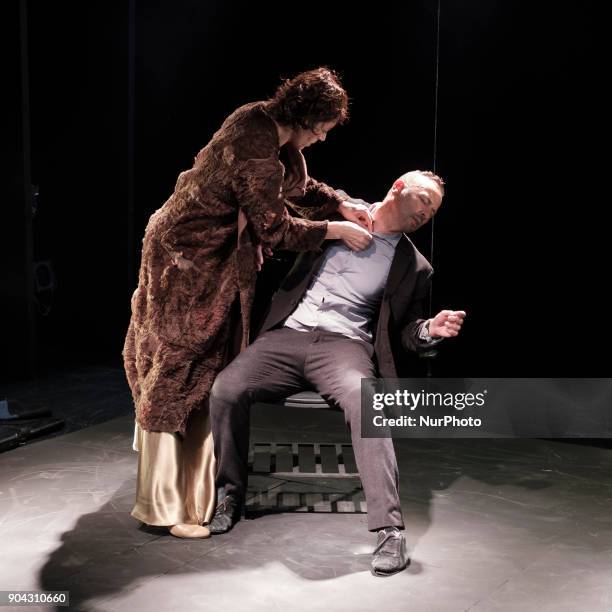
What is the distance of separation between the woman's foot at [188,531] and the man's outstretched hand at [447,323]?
1002 millimetres

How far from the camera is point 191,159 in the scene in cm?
563

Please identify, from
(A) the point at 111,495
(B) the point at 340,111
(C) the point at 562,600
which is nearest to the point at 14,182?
(A) the point at 111,495

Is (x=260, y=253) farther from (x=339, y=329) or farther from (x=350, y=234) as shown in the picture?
(x=339, y=329)

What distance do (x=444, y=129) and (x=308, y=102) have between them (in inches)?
79.1

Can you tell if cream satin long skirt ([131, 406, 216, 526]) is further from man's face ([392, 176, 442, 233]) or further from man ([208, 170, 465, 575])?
man's face ([392, 176, 442, 233])

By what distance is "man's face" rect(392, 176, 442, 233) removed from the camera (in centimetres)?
323

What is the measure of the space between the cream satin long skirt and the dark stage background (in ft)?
7.21

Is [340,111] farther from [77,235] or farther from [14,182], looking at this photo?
[77,235]

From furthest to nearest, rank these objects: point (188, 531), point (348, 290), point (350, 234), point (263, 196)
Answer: point (348, 290)
point (350, 234)
point (188, 531)
point (263, 196)

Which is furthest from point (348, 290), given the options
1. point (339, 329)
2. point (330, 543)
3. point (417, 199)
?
point (330, 543)

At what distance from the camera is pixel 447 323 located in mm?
3035

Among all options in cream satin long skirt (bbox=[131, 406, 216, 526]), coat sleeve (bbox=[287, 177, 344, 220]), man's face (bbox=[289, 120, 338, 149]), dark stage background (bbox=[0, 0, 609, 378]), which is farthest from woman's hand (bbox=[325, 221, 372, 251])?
dark stage background (bbox=[0, 0, 609, 378])

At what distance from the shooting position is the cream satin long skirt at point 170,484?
302 cm

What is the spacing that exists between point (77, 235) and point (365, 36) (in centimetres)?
252
